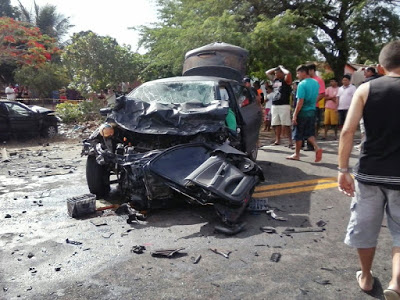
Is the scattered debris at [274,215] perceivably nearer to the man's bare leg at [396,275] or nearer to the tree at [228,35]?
the man's bare leg at [396,275]

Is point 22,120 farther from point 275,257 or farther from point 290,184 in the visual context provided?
point 275,257

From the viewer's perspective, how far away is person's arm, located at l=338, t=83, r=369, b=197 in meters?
2.53

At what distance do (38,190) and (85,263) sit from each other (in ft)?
10.4

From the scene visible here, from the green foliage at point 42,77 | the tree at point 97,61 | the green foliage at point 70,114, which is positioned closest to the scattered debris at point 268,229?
the tree at point 97,61

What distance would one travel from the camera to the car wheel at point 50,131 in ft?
42.5

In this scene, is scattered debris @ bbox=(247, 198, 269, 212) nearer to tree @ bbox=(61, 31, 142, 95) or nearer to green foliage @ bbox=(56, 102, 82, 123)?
tree @ bbox=(61, 31, 142, 95)

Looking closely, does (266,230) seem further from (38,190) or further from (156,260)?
(38,190)

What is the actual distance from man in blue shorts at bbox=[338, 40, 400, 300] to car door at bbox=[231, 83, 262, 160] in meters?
3.20

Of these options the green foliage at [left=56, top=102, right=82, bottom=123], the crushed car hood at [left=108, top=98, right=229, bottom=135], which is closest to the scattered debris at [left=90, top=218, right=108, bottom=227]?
the crushed car hood at [left=108, top=98, right=229, bottom=135]

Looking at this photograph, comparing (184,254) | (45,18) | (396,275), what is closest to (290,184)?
(184,254)

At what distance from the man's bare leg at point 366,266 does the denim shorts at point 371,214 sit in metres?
0.06

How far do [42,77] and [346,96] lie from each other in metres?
23.8

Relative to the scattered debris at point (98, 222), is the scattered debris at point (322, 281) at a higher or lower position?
higher

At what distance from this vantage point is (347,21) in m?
14.0
